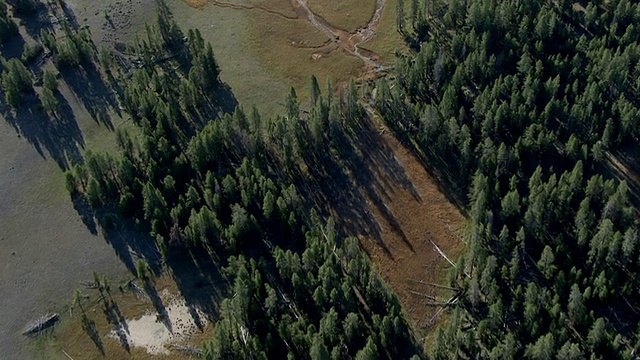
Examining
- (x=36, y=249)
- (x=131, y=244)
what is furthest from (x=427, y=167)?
(x=36, y=249)

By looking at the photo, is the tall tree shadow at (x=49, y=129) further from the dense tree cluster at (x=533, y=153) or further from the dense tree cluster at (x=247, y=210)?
the dense tree cluster at (x=533, y=153)

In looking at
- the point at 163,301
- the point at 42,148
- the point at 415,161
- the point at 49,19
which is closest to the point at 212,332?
the point at 163,301

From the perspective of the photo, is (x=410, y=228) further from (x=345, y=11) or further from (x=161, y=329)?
(x=345, y=11)

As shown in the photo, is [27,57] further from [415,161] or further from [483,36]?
[483,36]

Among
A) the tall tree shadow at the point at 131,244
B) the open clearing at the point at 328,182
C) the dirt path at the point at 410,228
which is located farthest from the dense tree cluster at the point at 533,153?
the tall tree shadow at the point at 131,244

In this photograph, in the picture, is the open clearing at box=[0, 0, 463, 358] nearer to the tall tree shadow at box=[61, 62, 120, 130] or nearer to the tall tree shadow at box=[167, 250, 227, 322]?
the tall tree shadow at box=[61, 62, 120, 130]

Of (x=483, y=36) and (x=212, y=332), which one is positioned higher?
(x=483, y=36)
